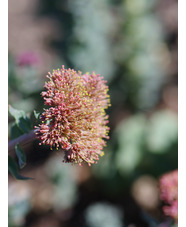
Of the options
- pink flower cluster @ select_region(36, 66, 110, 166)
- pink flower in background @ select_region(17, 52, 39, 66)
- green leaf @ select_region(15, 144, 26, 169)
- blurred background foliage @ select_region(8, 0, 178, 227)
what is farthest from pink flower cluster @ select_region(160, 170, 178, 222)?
pink flower in background @ select_region(17, 52, 39, 66)

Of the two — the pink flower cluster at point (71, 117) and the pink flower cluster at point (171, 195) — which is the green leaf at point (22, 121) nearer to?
the pink flower cluster at point (71, 117)

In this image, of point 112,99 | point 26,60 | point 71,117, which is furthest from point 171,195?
point 112,99

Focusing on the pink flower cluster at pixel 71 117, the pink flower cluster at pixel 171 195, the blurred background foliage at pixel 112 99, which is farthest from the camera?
the blurred background foliage at pixel 112 99

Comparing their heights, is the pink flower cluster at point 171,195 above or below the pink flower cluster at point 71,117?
below

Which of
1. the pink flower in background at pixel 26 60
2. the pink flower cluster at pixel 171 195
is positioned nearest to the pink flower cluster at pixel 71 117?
the pink flower cluster at pixel 171 195
